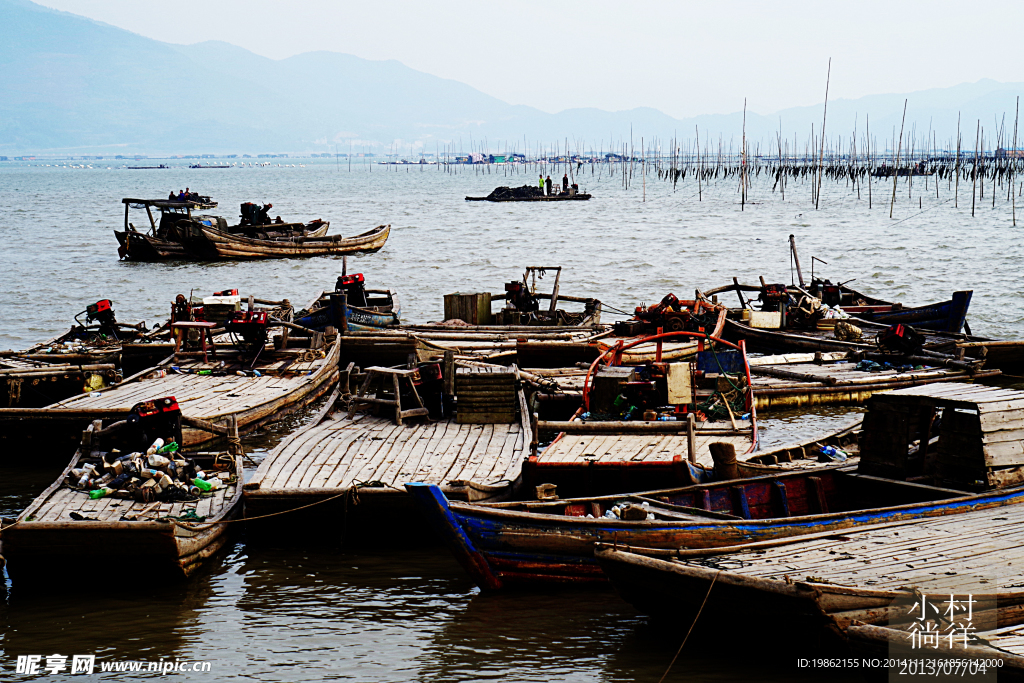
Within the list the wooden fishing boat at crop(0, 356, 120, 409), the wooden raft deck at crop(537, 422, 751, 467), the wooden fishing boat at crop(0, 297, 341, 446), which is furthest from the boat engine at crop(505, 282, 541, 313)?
the wooden raft deck at crop(537, 422, 751, 467)

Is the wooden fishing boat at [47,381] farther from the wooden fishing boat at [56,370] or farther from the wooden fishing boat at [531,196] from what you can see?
the wooden fishing boat at [531,196]

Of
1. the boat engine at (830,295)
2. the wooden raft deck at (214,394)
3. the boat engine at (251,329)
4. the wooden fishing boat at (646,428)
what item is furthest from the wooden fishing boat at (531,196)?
the wooden fishing boat at (646,428)

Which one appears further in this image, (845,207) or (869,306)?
(845,207)

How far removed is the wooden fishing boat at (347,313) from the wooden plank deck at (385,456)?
26.7 ft

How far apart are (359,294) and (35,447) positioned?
33.0ft

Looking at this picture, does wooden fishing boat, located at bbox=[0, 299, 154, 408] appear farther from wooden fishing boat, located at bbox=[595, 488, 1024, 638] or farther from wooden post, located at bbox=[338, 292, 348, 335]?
wooden fishing boat, located at bbox=[595, 488, 1024, 638]

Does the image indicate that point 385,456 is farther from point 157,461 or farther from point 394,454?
point 157,461

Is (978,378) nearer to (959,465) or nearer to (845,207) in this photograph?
(959,465)

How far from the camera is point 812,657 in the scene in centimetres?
805

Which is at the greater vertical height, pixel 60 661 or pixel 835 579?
pixel 835 579

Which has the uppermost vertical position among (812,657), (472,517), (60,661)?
(472,517)

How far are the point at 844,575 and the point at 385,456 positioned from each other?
637 centimetres

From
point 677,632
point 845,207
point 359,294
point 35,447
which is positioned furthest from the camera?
point 845,207

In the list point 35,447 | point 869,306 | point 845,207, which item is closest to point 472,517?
point 35,447
